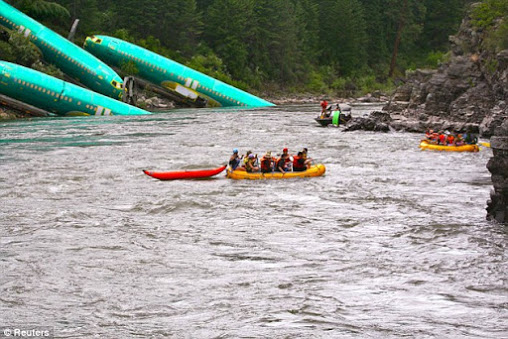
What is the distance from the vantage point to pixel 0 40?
54656 mm

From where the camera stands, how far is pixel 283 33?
86.8 meters

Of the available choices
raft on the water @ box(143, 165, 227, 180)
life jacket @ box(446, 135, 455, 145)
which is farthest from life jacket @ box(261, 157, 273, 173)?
life jacket @ box(446, 135, 455, 145)

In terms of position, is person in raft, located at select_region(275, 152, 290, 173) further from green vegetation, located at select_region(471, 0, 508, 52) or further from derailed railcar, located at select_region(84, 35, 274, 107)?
derailed railcar, located at select_region(84, 35, 274, 107)

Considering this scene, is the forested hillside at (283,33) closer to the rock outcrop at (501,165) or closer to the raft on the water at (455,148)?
the raft on the water at (455,148)

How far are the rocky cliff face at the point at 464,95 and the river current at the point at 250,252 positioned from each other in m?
12.5

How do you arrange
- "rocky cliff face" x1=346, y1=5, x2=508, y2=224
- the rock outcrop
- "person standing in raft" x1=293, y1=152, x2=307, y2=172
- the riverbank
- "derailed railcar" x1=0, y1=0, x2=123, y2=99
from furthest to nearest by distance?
"derailed railcar" x1=0, y1=0, x2=123, y2=99, the riverbank, "rocky cliff face" x1=346, y1=5, x2=508, y2=224, "person standing in raft" x1=293, y1=152, x2=307, y2=172, the rock outcrop

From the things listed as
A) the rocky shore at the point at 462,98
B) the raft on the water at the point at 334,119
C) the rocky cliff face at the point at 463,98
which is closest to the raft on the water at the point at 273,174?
the rocky cliff face at the point at 463,98

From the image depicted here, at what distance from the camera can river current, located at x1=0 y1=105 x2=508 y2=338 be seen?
11008 millimetres

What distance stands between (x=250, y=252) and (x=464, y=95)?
107 feet

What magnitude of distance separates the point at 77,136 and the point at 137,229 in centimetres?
1998

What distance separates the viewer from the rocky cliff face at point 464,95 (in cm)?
3875

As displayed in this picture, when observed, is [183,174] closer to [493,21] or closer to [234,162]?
[234,162]

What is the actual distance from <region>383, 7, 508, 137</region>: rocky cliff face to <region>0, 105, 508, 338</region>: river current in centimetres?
1251

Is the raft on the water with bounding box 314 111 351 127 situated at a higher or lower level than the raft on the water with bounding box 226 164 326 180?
higher
